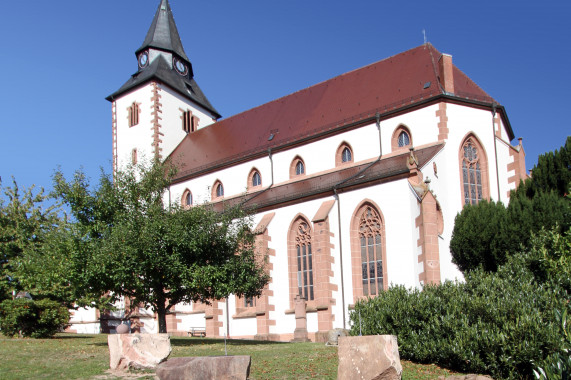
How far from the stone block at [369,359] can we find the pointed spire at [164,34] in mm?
32767

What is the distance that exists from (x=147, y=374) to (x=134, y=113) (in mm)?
29504

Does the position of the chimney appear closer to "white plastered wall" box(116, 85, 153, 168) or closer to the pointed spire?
"white plastered wall" box(116, 85, 153, 168)

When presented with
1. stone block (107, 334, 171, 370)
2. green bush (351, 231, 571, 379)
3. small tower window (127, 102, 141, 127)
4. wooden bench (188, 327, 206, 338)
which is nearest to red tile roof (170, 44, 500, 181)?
small tower window (127, 102, 141, 127)

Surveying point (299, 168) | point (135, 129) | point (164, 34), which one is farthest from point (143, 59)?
point (299, 168)

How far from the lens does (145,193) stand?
1967cm

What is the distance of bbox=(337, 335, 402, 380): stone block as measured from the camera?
1092cm

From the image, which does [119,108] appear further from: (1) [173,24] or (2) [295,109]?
(2) [295,109]

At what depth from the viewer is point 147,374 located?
Result: 12.2 meters

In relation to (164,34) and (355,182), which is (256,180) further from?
(164,34)

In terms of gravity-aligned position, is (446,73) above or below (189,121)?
below

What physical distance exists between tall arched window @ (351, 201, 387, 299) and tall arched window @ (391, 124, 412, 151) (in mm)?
3845

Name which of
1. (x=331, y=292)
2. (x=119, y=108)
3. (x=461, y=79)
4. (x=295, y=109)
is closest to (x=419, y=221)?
(x=331, y=292)

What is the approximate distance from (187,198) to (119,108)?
32.5 ft

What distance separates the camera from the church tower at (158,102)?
38.0 meters
